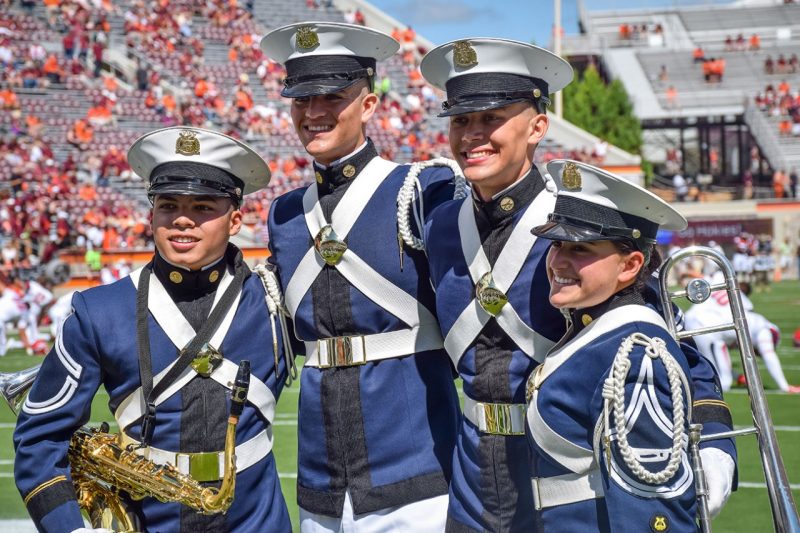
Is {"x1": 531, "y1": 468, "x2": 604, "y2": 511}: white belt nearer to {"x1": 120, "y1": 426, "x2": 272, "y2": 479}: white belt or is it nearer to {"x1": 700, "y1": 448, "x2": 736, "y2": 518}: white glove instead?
{"x1": 700, "y1": 448, "x2": 736, "y2": 518}: white glove

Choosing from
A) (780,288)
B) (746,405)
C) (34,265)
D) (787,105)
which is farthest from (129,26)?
(787,105)

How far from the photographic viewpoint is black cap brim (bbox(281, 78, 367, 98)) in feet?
12.4

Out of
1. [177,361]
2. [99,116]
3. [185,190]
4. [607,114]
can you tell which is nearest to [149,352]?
[177,361]

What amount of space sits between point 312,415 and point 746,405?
322 inches

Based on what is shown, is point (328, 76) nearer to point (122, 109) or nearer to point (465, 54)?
point (465, 54)

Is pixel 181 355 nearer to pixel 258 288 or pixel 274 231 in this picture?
pixel 258 288

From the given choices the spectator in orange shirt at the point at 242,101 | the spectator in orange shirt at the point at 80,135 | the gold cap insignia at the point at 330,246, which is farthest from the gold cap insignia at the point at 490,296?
the spectator in orange shirt at the point at 242,101

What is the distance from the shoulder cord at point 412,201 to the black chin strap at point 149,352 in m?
0.62

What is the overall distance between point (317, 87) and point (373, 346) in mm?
888

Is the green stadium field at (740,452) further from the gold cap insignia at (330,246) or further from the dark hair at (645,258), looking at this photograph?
the dark hair at (645,258)

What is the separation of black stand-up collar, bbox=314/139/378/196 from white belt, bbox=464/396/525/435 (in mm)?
980

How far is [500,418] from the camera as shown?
3400 mm

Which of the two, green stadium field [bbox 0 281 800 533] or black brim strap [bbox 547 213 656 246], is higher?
black brim strap [bbox 547 213 656 246]

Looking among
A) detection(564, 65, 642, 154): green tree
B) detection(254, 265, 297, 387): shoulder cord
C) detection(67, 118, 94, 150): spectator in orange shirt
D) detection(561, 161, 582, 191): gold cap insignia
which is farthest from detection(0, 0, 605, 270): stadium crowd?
detection(561, 161, 582, 191): gold cap insignia
